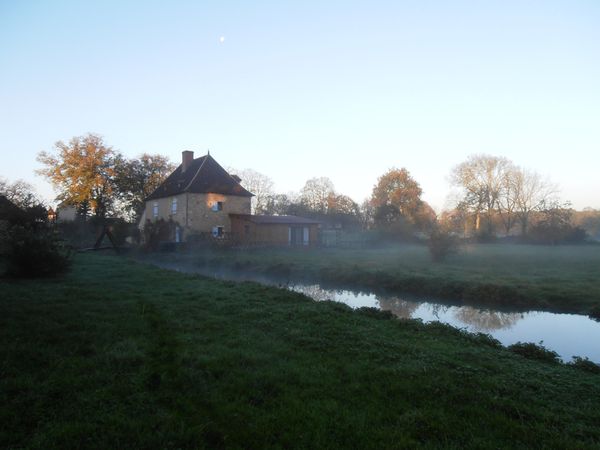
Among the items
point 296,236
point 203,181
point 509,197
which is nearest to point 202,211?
point 203,181

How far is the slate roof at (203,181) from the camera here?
33.0 metres

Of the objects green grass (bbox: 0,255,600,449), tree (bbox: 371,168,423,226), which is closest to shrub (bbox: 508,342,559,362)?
green grass (bbox: 0,255,600,449)

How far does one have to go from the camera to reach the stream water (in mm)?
8523

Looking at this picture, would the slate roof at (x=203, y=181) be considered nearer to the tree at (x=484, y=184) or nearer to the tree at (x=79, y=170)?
the tree at (x=79, y=170)

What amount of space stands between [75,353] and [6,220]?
17.9m

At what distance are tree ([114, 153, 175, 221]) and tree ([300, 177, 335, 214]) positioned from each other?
2121cm

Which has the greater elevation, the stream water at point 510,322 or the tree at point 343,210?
the tree at point 343,210

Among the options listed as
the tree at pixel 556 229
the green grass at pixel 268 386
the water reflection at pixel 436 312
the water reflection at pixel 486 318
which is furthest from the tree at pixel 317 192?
the green grass at pixel 268 386

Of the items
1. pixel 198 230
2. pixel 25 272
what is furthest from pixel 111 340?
pixel 198 230

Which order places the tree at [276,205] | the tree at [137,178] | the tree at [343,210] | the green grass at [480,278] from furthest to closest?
the tree at [276,205], the tree at [343,210], the tree at [137,178], the green grass at [480,278]

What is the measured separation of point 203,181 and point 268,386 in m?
30.5

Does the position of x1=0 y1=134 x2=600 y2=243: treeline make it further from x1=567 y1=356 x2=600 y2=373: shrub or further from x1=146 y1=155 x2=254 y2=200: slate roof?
x1=567 y1=356 x2=600 y2=373: shrub

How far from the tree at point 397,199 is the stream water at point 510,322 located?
104ft

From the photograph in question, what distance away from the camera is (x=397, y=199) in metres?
46.5
